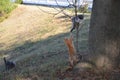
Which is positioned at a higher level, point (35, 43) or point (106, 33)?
point (106, 33)

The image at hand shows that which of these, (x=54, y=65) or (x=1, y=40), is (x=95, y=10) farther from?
(x=1, y=40)

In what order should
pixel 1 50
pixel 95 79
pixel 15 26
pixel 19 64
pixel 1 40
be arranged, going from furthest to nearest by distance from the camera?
1. pixel 15 26
2. pixel 1 40
3. pixel 1 50
4. pixel 19 64
5. pixel 95 79

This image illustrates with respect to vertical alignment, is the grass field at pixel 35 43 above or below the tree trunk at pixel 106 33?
below

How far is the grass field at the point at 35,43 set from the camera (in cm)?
927

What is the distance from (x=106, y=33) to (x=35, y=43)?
9.43 meters

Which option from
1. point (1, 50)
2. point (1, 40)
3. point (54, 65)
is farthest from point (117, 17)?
point (1, 40)

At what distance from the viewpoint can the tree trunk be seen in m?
7.77

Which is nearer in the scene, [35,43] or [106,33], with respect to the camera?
[106,33]

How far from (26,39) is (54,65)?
1007 cm

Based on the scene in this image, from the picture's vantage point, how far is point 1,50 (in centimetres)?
1773

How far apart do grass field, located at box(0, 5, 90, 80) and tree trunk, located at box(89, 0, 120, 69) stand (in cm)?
99

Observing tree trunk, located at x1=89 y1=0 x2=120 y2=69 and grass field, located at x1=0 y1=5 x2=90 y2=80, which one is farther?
grass field, located at x1=0 y1=5 x2=90 y2=80

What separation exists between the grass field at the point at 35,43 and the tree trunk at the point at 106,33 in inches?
39.0

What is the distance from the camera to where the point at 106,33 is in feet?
25.7
